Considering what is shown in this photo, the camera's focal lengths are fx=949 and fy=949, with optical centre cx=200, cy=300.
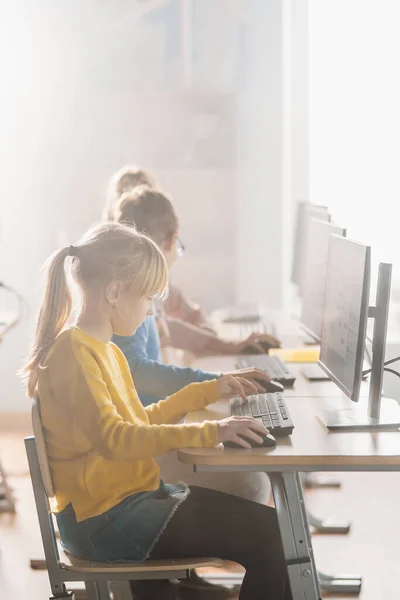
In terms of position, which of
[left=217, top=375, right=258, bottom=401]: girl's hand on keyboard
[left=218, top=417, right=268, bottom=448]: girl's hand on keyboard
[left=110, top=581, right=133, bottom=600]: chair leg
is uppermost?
[left=218, top=417, right=268, bottom=448]: girl's hand on keyboard

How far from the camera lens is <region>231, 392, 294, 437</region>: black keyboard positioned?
1932 mm

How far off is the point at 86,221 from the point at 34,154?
1.44 ft

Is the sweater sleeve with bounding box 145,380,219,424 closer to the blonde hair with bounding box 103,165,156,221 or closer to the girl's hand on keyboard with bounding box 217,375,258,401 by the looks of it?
the girl's hand on keyboard with bounding box 217,375,258,401

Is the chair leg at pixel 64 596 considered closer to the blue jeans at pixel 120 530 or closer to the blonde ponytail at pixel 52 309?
the blue jeans at pixel 120 530

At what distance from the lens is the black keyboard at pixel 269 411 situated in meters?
1.93

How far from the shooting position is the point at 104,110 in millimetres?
4895

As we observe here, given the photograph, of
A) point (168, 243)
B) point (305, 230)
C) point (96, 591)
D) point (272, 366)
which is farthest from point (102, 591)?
point (305, 230)

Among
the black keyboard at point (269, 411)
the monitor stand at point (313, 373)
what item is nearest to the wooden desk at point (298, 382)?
the monitor stand at point (313, 373)

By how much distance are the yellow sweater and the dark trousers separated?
12 cm

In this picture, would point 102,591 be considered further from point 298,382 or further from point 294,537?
point 298,382

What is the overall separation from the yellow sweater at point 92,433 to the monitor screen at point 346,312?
0.38 m

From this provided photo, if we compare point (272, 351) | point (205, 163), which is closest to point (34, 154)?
point (205, 163)

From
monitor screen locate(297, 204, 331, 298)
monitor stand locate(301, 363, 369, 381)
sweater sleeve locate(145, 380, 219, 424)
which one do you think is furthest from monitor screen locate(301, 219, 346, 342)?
sweater sleeve locate(145, 380, 219, 424)

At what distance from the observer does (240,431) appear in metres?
1.84
